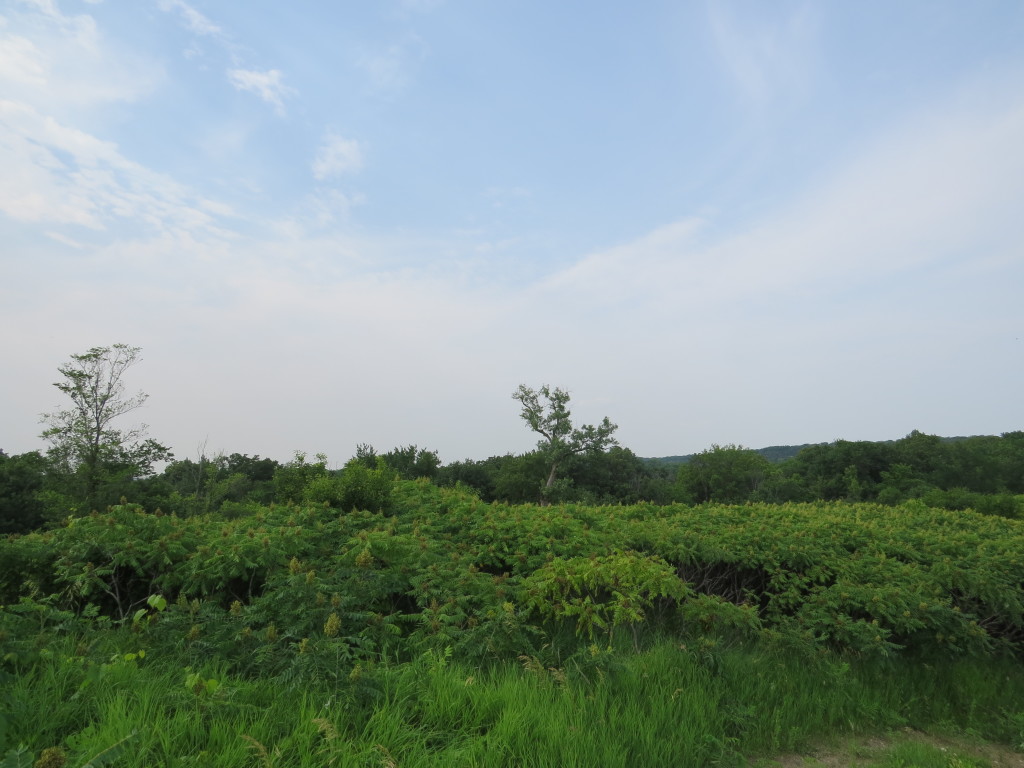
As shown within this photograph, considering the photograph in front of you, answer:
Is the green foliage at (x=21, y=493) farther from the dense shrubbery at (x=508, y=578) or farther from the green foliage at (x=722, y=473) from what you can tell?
the green foliage at (x=722, y=473)

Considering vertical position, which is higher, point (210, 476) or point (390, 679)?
point (210, 476)

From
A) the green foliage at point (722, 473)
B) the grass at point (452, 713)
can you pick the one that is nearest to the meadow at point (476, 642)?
the grass at point (452, 713)

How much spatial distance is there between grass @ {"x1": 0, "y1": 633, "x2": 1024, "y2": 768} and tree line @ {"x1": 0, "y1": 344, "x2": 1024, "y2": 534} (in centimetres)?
435

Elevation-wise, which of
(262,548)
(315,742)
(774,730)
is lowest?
→ (774,730)

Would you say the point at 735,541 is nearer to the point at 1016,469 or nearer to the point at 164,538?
the point at 164,538

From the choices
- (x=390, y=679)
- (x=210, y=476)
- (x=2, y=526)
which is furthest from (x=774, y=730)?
(x=2, y=526)

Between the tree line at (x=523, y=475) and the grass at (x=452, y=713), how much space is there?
14.3 ft

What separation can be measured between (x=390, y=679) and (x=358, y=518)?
3241mm

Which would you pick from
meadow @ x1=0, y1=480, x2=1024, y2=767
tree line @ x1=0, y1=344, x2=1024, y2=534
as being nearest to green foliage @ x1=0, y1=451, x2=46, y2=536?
tree line @ x1=0, y1=344, x2=1024, y2=534

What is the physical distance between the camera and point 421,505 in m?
7.71

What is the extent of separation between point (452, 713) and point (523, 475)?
117 feet

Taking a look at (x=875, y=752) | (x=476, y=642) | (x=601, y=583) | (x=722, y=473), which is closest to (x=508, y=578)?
(x=601, y=583)

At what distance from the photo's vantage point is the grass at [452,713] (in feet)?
8.25

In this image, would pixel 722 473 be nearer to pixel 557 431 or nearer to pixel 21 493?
pixel 557 431
